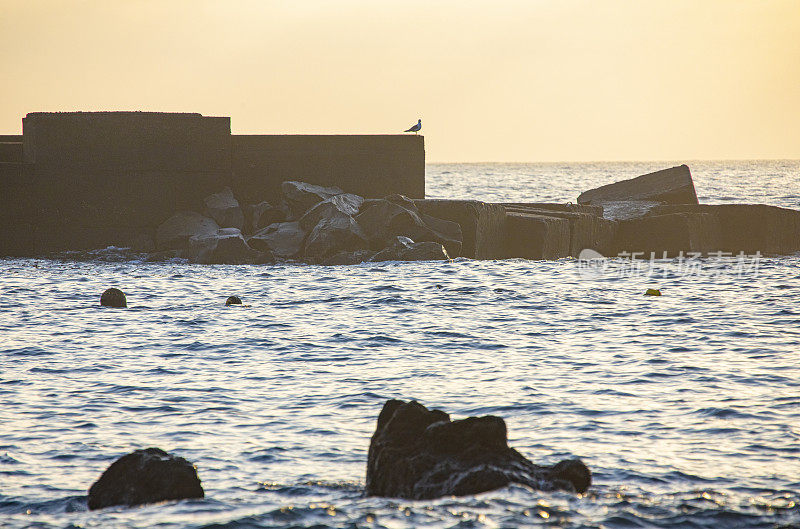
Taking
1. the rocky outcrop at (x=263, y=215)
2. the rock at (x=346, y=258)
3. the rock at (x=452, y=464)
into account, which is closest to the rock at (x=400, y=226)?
the rock at (x=346, y=258)

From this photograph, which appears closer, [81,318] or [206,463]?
[206,463]

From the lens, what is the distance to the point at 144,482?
542 cm

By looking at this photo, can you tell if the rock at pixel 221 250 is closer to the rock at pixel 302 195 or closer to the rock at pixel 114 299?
→ the rock at pixel 302 195

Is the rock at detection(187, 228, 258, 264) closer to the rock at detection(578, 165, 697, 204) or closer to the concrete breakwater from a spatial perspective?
→ the concrete breakwater

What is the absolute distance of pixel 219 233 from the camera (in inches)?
763

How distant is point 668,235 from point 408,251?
19.6 ft

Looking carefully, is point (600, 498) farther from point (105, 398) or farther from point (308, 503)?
point (105, 398)

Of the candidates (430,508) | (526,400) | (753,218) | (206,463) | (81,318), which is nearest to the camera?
(430,508)

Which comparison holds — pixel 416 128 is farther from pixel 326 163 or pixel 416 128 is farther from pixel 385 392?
pixel 385 392

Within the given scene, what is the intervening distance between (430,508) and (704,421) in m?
3.03

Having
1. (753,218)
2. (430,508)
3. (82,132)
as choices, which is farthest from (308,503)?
(753,218)

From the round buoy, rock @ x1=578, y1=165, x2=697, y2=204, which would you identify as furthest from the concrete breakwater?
the round buoy

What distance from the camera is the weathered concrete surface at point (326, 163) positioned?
20172 mm

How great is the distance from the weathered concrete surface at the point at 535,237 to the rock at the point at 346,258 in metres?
3.17
